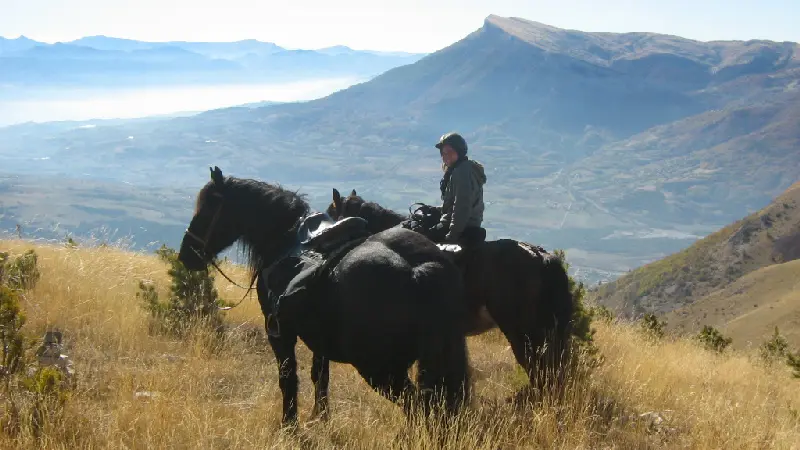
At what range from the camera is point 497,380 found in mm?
6785

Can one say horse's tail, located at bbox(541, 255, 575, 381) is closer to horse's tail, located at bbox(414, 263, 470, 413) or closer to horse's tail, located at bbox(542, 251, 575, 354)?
horse's tail, located at bbox(542, 251, 575, 354)

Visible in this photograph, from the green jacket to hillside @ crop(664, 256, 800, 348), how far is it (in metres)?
42.0

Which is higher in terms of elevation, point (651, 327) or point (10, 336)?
point (10, 336)

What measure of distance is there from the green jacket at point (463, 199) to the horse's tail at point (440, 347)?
78.5 inches

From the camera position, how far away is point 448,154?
20.7 feet

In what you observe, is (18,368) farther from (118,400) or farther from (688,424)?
(688,424)

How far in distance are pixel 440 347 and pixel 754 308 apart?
62.5 m

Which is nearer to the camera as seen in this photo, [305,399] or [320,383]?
[320,383]

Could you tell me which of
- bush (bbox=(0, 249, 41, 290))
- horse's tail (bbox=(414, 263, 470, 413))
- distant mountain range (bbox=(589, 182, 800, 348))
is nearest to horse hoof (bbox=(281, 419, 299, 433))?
horse's tail (bbox=(414, 263, 470, 413))

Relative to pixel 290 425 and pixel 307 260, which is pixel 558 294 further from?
pixel 290 425

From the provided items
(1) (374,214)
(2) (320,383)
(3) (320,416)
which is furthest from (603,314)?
(3) (320,416)

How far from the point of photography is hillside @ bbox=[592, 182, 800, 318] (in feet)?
261

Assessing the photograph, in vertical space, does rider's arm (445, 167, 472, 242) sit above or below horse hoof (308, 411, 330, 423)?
above

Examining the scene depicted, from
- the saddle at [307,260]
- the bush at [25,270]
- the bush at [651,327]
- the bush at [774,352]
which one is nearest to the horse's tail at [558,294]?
the saddle at [307,260]
